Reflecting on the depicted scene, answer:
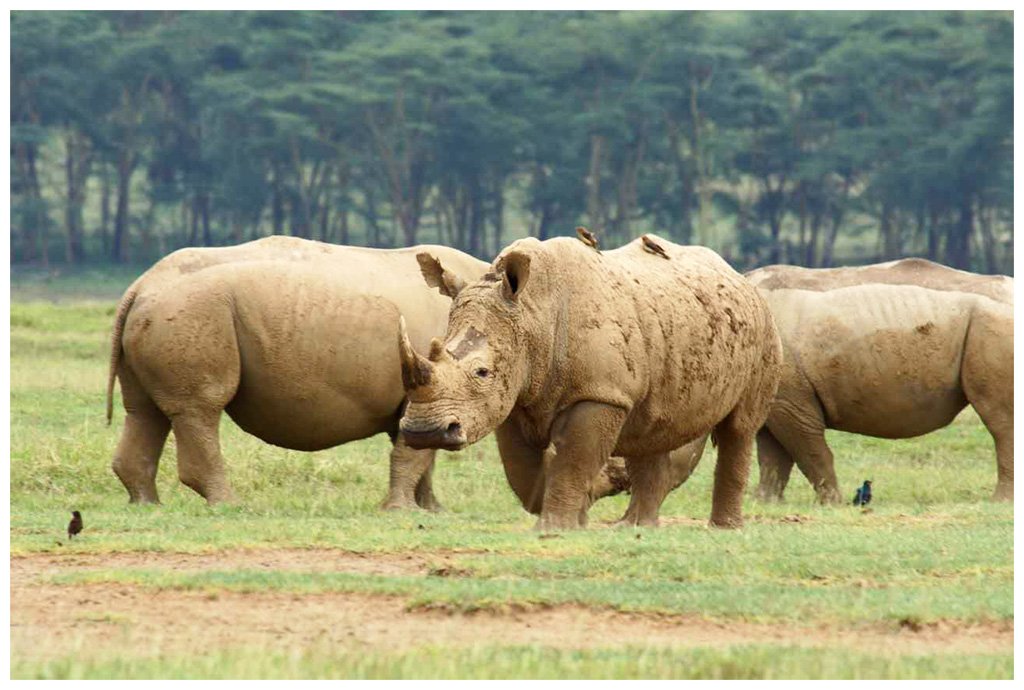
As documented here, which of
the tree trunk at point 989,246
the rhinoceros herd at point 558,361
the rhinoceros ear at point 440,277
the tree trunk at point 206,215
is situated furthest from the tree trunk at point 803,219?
the rhinoceros ear at point 440,277

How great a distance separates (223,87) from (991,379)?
4376cm

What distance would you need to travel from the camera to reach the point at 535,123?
56.1 meters

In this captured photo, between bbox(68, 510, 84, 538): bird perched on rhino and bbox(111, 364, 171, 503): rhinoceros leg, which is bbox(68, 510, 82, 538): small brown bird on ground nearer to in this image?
bbox(68, 510, 84, 538): bird perched on rhino

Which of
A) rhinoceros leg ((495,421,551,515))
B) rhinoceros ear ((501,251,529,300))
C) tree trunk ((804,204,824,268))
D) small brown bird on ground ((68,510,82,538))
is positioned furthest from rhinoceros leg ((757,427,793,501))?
tree trunk ((804,204,824,268))

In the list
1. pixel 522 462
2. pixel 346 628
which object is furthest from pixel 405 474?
pixel 346 628

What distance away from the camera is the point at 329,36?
58719mm

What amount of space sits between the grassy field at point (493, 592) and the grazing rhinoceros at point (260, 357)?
411 mm

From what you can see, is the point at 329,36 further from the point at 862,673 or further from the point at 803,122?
the point at 862,673

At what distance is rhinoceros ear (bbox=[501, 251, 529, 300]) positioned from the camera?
32.9 feet

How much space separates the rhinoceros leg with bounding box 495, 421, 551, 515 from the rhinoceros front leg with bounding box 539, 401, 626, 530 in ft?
1.11

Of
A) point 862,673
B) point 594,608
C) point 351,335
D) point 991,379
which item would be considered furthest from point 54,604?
point 991,379

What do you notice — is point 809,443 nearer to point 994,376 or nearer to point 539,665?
point 994,376

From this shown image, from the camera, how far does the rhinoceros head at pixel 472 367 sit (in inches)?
374

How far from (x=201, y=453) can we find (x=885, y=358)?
206 inches
